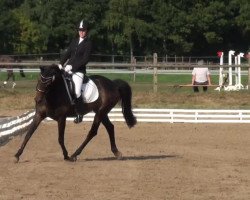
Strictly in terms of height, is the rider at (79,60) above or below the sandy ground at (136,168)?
above

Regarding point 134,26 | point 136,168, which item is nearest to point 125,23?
point 134,26

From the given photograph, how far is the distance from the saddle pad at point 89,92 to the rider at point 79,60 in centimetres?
7

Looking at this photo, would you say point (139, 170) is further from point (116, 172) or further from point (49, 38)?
point (49, 38)

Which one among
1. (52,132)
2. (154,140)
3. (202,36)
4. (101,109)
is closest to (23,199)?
(101,109)

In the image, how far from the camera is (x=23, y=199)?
7.39 meters

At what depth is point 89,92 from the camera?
1120 cm

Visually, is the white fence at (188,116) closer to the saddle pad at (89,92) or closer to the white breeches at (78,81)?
the saddle pad at (89,92)

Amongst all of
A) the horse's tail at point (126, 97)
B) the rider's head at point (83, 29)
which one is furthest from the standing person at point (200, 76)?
the rider's head at point (83, 29)

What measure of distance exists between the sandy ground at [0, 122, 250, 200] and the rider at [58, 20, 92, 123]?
0.89 m

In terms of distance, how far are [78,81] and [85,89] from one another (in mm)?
159

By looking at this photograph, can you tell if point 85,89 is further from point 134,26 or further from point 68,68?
point 134,26

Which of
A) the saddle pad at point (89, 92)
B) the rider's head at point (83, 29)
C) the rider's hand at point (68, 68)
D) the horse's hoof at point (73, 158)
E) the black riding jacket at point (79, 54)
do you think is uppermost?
the rider's head at point (83, 29)

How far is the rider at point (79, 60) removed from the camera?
11.1m

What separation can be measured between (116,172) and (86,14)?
51.8m
